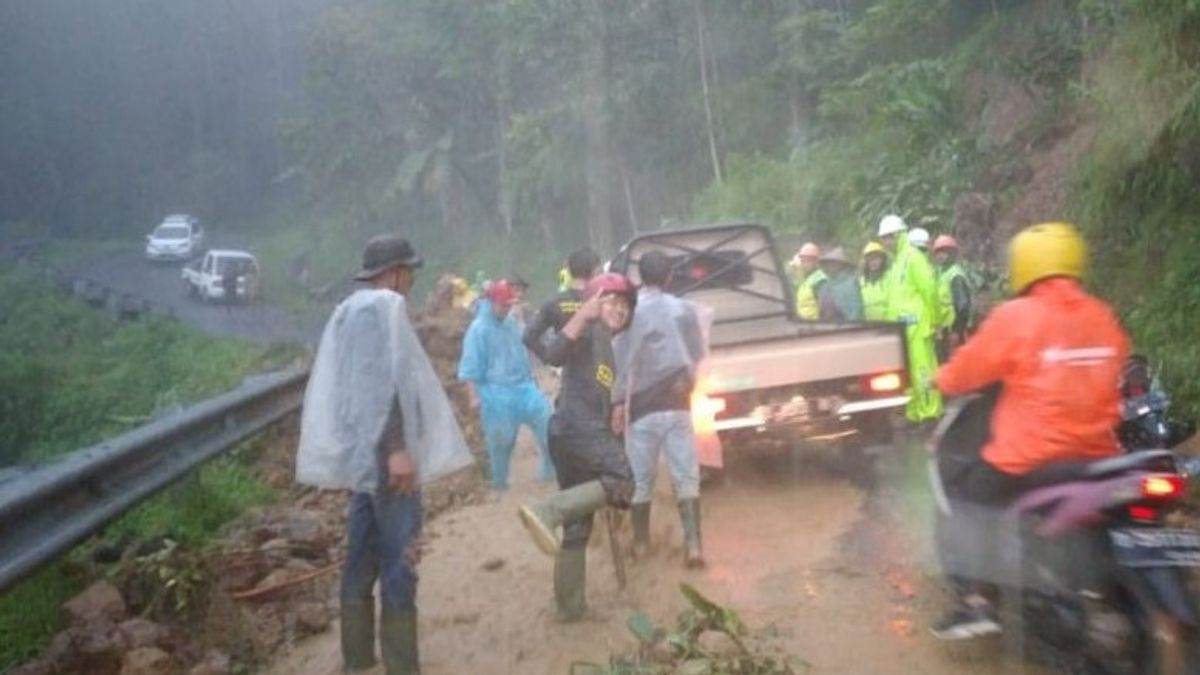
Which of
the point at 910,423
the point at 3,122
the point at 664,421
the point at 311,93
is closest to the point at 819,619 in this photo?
the point at 664,421

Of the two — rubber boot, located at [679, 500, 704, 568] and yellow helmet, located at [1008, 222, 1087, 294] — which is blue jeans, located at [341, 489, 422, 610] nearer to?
rubber boot, located at [679, 500, 704, 568]

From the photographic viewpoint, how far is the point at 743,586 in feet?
21.8

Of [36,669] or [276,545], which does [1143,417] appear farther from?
[36,669]

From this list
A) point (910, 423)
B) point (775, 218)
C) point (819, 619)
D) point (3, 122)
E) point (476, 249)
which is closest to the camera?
point (819, 619)

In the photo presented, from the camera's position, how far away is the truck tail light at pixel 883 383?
8500mm

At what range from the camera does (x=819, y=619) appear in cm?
→ 595

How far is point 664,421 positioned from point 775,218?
59.1ft

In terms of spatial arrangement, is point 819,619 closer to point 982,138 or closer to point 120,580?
point 120,580

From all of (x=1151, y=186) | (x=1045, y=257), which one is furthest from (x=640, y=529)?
(x=1151, y=186)

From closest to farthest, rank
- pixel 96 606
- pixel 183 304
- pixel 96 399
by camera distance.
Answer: pixel 96 606 → pixel 96 399 → pixel 183 304

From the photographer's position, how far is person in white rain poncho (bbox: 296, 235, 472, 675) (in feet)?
16.7

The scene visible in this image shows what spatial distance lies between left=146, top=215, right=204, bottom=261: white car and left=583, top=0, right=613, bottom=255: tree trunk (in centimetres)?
1681

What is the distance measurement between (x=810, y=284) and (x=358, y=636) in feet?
25.4

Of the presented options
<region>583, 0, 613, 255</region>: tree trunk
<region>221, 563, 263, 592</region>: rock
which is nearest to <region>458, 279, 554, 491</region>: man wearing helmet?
<region>221, 563, 263, 592</region>: rock
